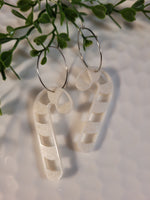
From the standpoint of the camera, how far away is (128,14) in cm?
64

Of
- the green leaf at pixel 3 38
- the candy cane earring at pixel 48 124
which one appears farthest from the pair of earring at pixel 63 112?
the green leaf at pixel 3 38

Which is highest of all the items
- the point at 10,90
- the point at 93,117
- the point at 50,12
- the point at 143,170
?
the point at 50,12

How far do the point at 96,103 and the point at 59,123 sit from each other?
0.09 m

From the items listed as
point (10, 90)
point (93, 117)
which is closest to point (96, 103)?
point (93, 117)

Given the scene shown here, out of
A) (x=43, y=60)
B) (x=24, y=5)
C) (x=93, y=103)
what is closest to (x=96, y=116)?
(x=93, y=103)

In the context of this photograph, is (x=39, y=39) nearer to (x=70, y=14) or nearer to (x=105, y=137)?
(x=70, y=14)

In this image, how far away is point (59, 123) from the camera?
65 centimetres

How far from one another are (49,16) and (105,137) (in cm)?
29

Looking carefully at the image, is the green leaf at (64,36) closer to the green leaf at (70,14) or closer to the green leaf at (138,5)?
the green leaf at (70,14)

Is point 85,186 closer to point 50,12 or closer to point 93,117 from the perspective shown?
point 93,117

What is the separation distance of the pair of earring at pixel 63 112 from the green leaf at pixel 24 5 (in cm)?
9

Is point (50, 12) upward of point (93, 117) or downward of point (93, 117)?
upward

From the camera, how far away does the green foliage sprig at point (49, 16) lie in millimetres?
572

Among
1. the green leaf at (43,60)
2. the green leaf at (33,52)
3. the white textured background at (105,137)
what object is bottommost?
the white textured background at (105,137)
